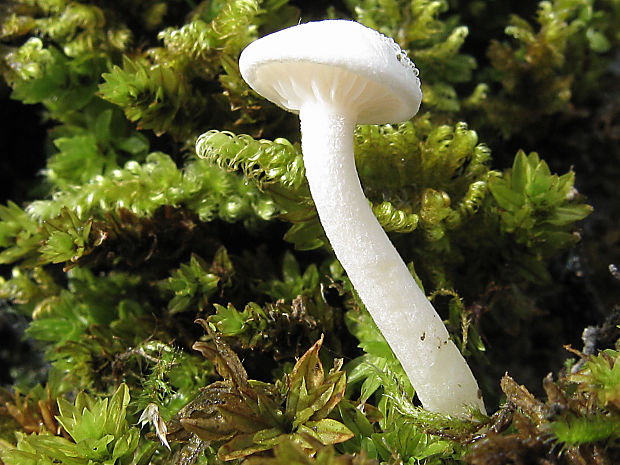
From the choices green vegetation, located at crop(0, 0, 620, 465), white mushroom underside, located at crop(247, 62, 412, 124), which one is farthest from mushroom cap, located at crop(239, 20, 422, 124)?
green vegetation, located at crop(0, 0, 620, 465)

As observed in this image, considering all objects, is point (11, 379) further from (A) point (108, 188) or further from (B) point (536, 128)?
(B) point (536, 128)

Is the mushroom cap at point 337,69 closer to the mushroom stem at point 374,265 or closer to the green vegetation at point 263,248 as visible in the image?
the mushroom stem at point 374,265

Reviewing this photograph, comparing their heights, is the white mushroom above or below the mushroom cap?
below

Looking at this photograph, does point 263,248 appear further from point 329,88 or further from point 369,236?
point 329,88

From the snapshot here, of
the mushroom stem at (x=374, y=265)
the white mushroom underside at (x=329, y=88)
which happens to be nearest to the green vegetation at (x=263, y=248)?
the mushroom stem at (x=374, y=265)

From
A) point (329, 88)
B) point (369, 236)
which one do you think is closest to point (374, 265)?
point (369, 236)

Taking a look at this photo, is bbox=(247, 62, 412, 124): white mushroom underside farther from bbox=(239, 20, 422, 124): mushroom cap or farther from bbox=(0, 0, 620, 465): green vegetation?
bbox=(0, 0, 620, 465): green vegetation
